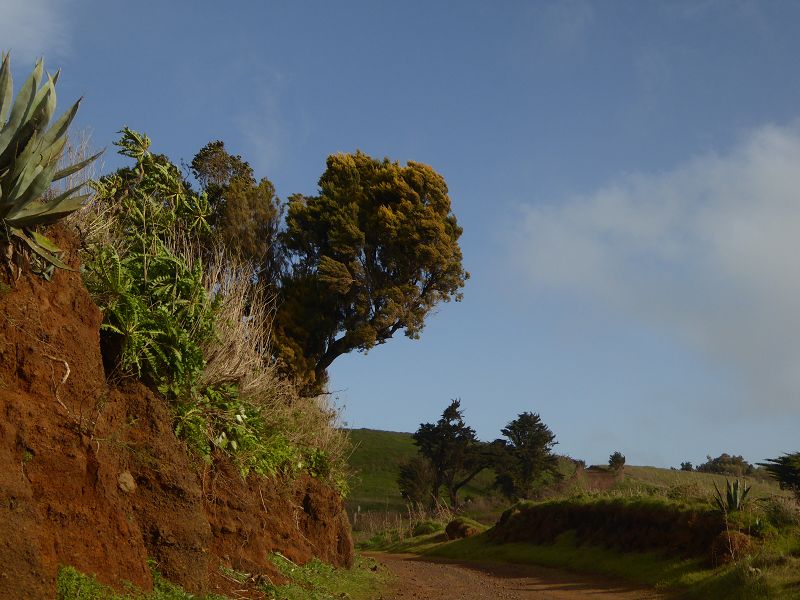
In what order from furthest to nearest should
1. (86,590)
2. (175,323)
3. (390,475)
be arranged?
(390,475) → (175,323) → (86,590)

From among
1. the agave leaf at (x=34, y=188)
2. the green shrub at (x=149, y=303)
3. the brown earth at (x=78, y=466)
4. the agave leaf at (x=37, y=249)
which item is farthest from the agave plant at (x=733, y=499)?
the agave leaf at (x=34, y=188)

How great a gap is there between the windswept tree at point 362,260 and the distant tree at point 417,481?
29.2m

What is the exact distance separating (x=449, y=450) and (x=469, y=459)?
59.7 inches

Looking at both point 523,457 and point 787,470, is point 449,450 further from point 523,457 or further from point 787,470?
point 787,470

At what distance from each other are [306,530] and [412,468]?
40029mm

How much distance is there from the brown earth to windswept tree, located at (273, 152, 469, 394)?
16.7 m

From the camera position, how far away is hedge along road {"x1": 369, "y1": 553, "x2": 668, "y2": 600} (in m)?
16.3

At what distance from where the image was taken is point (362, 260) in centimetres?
2755

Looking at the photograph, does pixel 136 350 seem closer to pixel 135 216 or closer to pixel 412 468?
pixel 135 216

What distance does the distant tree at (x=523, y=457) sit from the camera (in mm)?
54156

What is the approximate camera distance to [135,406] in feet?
29.0

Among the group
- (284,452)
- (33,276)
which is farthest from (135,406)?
(284,452)

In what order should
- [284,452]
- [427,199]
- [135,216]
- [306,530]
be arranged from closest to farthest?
[135,216] → [284,452] → [306,530] → [427,199]

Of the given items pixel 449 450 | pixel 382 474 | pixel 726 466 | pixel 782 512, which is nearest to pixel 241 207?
pixel 782 512
